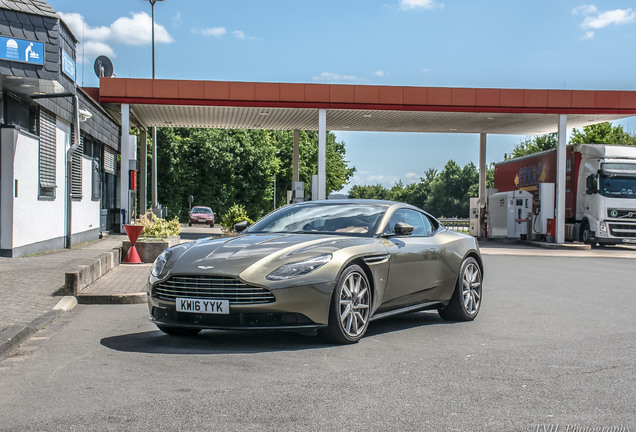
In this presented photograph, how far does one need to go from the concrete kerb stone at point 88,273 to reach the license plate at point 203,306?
3.85 meters

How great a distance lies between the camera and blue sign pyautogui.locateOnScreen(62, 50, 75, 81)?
18.4m

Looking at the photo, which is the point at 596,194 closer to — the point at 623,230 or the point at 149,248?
the point at 623,230

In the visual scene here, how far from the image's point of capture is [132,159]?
1040 inches

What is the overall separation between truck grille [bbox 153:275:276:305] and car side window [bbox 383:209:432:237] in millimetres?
1991

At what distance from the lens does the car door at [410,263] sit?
24.2 ft

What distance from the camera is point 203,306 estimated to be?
636cm

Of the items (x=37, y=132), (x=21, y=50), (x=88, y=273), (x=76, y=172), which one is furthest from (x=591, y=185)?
(x=88, y=273)

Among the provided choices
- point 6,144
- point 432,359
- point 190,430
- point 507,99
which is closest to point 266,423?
point 190,430

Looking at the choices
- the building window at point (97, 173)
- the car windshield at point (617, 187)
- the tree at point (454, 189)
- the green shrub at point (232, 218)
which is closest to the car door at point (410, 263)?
the green shrub at point (232, 218)

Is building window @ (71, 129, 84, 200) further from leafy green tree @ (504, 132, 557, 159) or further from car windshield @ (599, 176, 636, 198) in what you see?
leafy green tree @ (504, 132, 557, 159)

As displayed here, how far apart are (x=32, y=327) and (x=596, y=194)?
913 inches

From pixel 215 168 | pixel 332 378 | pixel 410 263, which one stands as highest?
pixel 215 168

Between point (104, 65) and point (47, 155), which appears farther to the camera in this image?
point (104, 65)

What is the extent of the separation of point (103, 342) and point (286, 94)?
69.9 feet
